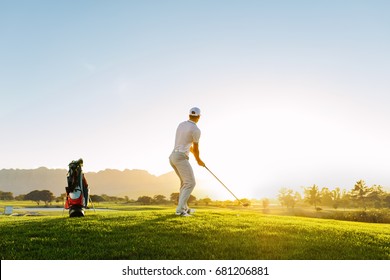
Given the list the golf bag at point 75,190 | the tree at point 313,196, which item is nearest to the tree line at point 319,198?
the tree at point 313,196

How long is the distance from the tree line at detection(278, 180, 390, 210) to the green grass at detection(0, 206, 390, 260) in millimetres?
115532

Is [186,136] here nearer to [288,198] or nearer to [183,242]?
[183,242]

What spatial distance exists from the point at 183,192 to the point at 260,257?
498 centimetres

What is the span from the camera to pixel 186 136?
12.8 metres

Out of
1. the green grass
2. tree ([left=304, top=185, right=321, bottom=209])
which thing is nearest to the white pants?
the green grass

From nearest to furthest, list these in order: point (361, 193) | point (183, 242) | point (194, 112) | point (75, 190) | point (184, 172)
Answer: point (183, 242) < point (184, 172) < point (194, 112) < point (75, 190) < point (361, 193)

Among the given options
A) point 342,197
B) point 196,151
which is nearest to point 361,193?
point 342,197

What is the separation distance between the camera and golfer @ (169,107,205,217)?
12.7m

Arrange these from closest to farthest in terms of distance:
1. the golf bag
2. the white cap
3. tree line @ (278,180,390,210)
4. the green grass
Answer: the green grass
the white cap
the golf bag
tree line @ (278,180,390,210)

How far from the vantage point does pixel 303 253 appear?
858 centimetres

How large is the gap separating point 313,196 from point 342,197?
12.1m

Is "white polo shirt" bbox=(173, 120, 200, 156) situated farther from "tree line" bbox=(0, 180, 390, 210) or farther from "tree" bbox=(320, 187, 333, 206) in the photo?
"tree" bbox=(320, 187, 333, 206)
